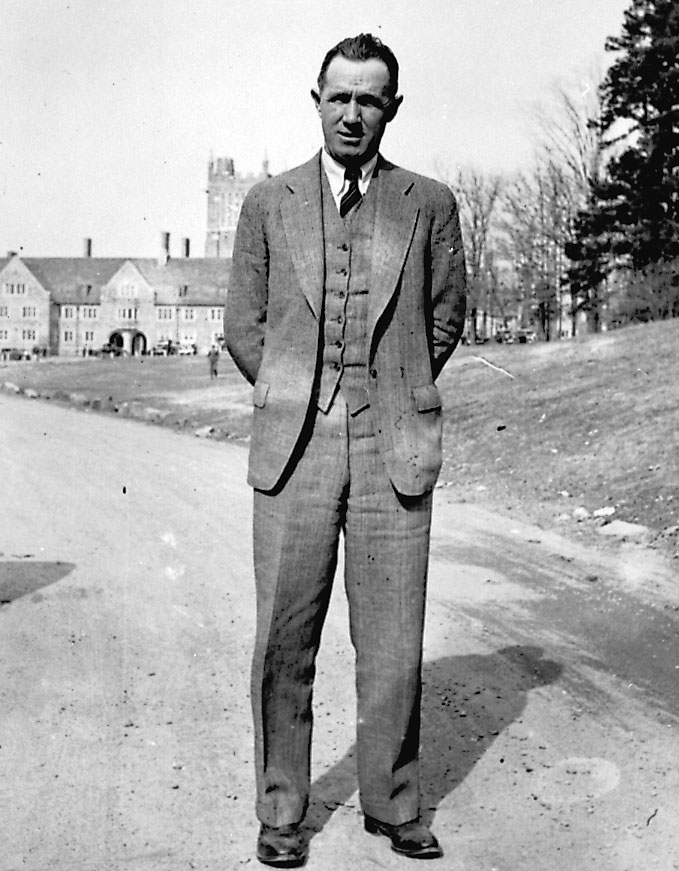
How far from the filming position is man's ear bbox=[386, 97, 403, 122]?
3298 mm

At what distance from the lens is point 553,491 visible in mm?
10734

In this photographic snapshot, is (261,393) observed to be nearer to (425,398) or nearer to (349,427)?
(349,427)

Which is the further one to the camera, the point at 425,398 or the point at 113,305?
the point at 113,305

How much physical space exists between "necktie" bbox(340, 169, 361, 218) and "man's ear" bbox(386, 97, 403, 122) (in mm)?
191

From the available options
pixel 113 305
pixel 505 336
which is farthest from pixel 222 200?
pixel 505 336

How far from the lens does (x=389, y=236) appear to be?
330 centimetres

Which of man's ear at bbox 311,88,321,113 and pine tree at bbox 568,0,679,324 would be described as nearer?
man's ear at bbox 311,88,321,113

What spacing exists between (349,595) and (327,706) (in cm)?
141

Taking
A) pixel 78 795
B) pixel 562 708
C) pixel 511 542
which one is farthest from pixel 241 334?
pixel 511 542

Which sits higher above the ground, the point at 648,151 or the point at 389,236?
the point at 648,151

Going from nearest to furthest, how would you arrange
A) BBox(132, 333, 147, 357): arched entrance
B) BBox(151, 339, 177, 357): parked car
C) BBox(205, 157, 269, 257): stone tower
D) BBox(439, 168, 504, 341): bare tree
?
BBox(439, 168, 504, 341): bare tree < BBox(151, 339, 177, 357): parked car < BBox(132, 333, 147, 357): arched entrance < BBox(205, 157, 269, 257): stone tower

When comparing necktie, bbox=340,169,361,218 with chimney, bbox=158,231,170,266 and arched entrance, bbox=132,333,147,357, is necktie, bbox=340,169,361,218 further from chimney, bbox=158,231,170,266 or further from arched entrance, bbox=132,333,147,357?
chimney, bbox=158,231,170,266

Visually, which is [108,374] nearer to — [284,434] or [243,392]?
[243,392]

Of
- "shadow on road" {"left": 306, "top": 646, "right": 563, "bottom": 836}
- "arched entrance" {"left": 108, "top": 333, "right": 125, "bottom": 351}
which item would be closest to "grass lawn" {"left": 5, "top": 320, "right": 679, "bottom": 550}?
"shadow on road" {"left": 306, "top": 646, "right": 563, "bottom": 836}
